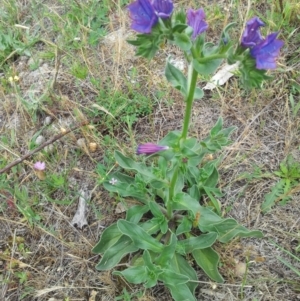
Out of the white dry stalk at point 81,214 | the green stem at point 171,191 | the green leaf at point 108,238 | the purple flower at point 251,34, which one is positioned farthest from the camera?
the white dry stalk at point 81,214

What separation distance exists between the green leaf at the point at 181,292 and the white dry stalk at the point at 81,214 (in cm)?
62

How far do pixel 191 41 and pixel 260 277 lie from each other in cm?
122

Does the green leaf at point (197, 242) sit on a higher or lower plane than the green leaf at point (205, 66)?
lower

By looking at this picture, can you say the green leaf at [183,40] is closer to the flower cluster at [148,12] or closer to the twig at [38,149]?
the flower cluster at [148,12]

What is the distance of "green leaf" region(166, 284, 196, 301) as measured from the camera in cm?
213

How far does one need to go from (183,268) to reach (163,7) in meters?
1.27

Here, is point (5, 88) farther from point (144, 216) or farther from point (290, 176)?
point (290, 176)

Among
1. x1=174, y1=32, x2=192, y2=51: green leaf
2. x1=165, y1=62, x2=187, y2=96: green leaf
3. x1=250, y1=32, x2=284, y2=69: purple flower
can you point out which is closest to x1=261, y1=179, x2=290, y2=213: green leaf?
x1=165, y1=62, x2=187, y2=96: green leaf

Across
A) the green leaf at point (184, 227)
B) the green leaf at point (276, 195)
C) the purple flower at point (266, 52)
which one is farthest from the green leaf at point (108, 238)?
the purple flower at point (266, 52)

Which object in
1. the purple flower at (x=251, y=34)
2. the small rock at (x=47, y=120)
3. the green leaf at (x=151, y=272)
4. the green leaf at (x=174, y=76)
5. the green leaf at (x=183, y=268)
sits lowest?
the green leaf at (x=183, y=268)

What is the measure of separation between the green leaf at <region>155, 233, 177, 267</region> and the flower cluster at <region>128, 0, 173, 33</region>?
0.97 metres

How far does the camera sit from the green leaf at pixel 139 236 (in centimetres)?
219

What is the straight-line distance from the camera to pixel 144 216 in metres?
2.52

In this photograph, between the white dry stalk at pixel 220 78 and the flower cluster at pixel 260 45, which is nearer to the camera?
the flower cluster at pixel 260 45
